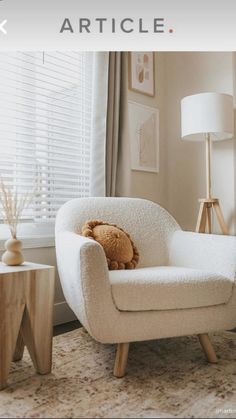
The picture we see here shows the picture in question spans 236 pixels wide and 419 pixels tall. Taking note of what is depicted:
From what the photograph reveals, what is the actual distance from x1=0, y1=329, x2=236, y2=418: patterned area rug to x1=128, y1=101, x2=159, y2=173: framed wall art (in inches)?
59.3

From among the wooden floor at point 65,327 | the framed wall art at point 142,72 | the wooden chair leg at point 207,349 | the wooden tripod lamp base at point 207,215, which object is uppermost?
the framed wall art at point 142,72

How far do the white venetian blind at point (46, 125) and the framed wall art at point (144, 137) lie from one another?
429 mm

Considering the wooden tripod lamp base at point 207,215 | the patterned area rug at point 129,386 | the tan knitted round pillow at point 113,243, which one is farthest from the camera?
the wooden tripod lamp base at point 207,215

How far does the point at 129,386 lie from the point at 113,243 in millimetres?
600

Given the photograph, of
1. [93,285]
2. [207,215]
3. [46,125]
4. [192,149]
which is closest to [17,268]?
[93,285]

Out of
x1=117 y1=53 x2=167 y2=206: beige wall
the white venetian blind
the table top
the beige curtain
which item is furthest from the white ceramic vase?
x1=117 y1=53 x2=167 y2=206: beige wall

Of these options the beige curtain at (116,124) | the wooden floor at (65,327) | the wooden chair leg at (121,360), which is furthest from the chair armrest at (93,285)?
the beige curtain at (116,124)

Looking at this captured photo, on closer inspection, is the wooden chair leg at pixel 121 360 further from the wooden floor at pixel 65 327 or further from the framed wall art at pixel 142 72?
the framed wall art at pixel 142 72

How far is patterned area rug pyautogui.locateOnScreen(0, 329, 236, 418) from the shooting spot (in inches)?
48.7

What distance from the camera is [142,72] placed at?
2.95 meters

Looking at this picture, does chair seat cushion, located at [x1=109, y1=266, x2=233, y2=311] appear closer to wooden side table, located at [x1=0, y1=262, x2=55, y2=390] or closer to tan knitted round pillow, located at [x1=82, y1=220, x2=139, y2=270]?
tan knitted round pillow, located at [x1=82, y1=220, x2=139, y2=270]

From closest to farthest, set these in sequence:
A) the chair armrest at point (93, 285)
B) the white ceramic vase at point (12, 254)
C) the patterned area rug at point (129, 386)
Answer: the patterned area rug at point (129, 386) < the chair armrest at point (93, 285) < the white ceramic vase at point (12, 254)

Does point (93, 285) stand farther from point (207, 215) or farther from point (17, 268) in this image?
point (207, 215)

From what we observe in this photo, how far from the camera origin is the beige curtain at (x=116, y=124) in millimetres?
2482
